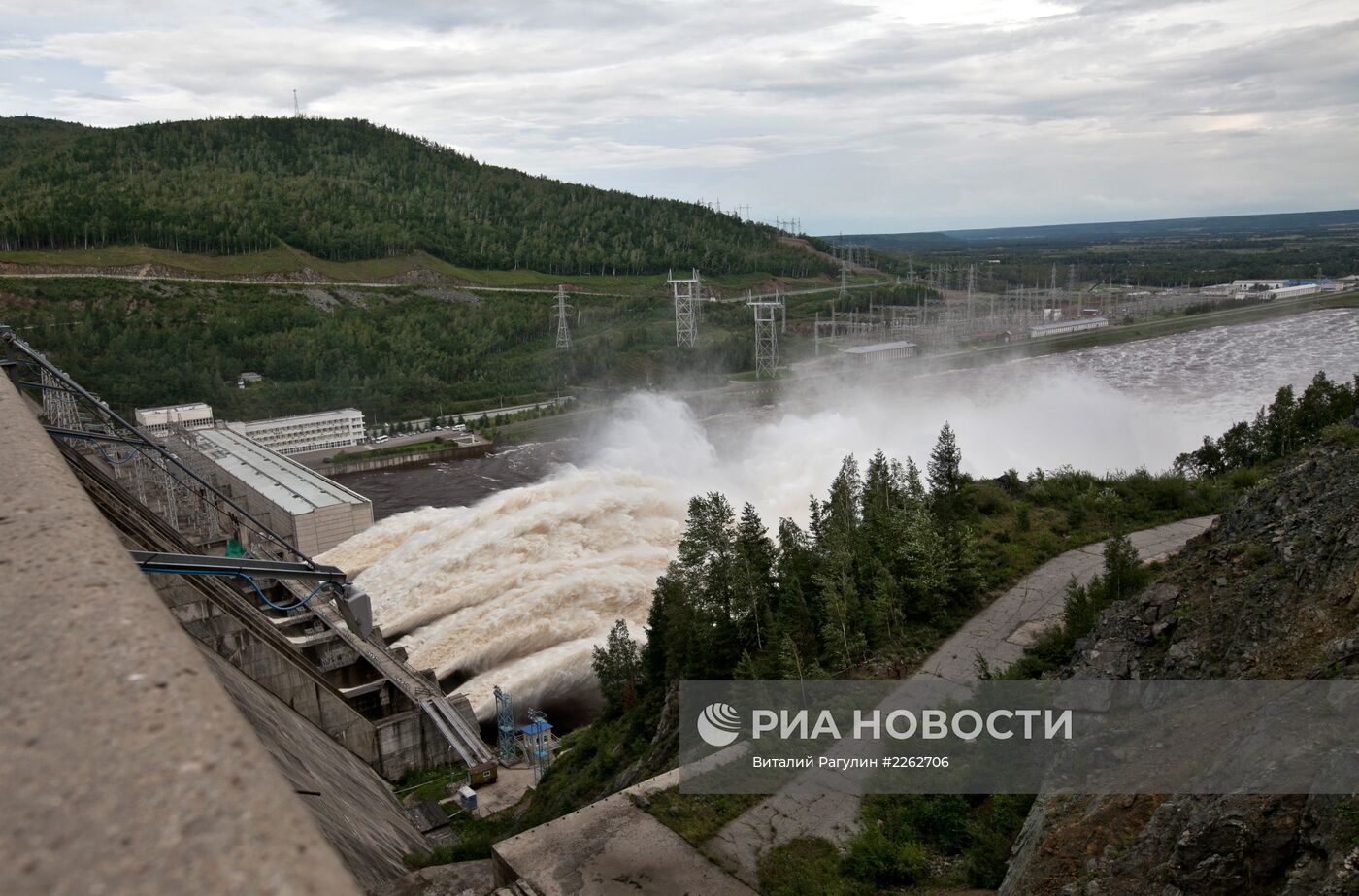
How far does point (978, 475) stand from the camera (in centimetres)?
2567

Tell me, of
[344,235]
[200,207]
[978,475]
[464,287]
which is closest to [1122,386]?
[978,475]

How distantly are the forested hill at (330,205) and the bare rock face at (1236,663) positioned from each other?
6899 cm

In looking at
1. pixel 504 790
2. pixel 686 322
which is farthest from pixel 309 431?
pixel 504 790

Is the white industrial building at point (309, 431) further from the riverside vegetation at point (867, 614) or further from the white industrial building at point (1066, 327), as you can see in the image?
the white industrial building at point (1066, 327)

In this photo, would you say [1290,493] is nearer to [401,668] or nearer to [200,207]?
[401,668]

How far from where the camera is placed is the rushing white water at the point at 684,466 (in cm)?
1858

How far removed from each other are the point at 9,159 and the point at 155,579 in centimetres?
10557

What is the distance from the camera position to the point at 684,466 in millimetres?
30250

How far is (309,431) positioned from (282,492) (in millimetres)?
13371

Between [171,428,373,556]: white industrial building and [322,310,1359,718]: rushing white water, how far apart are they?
26.9 inches

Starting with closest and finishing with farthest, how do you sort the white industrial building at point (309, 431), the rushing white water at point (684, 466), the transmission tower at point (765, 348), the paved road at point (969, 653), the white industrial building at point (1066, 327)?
the paved road at point (969, 653) → the rushing white water at point (684, 466) → the white industrial building at point (309, 431) → the transmission tower at point (765, 348) → the white industrial building at point (1066, 327)

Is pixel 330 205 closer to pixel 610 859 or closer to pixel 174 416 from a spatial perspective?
pixel 174 416

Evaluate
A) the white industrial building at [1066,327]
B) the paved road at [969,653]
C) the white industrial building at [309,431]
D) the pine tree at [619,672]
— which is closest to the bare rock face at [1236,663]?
the paved road at [969,653]

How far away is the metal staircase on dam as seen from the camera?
16.5ft
